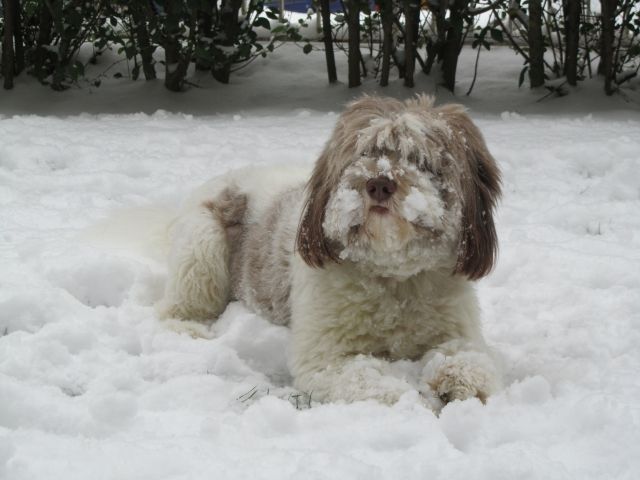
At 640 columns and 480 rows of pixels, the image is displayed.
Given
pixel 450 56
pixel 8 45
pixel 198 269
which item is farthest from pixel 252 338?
pixel 8 45

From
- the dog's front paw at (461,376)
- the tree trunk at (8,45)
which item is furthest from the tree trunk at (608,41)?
the tree trunk at (8,45)

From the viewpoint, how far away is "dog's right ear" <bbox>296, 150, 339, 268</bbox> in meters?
3.04

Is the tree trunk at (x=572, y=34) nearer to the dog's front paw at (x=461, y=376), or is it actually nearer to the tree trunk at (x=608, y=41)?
the tree trunk at (x=608, y=41)

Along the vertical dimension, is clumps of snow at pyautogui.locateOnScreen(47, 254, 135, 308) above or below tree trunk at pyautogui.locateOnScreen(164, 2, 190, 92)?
below

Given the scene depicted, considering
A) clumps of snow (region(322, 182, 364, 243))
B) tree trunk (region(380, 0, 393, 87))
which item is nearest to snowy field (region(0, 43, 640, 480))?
clumps of snow (region(322, 182, 364, 243))

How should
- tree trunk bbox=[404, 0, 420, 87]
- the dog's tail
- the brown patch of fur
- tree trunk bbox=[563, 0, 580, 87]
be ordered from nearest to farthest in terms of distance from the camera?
the dog's tail, the brown patch of fur, tree trunk bbox=[404, 0, 420, 87], tree trunk bbox=[563, 0, 580, 87]

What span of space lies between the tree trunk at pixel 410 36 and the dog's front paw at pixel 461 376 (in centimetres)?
540

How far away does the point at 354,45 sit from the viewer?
8227 millimetres

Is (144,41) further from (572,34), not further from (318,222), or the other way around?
(318,222)

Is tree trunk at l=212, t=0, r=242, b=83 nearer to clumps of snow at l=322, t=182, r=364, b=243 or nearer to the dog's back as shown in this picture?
the dog's back

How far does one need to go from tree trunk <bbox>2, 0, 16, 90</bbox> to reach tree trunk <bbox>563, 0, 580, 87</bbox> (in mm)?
5630

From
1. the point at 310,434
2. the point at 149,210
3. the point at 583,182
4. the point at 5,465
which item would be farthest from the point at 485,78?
the point at 5,465

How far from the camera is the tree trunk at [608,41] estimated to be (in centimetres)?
754

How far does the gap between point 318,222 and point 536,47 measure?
593 centimetres
